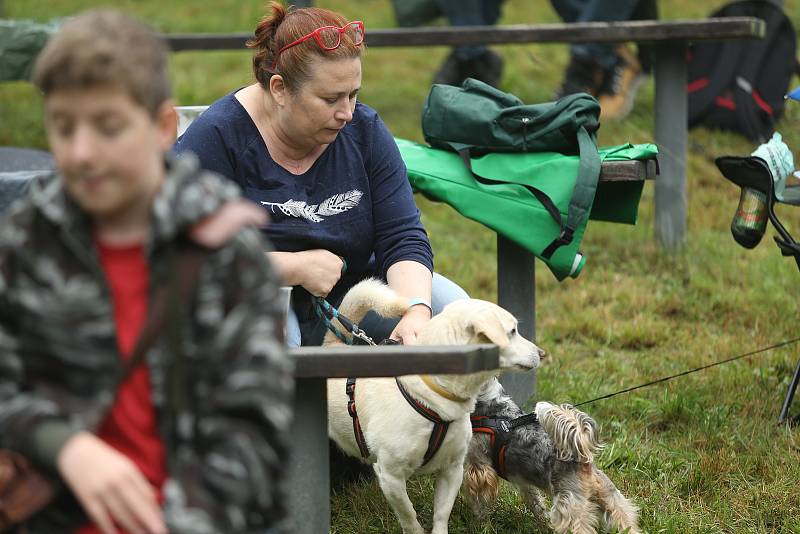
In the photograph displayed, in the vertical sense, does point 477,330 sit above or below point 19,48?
above

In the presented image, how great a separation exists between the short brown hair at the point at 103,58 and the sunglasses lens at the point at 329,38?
1.79 m

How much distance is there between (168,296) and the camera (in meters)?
1.57

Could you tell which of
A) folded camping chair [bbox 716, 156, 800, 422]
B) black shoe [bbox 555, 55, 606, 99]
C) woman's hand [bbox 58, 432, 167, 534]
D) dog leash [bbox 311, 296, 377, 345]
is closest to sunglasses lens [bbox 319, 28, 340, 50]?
dog leash [bbox 311, 296, 377, 345]

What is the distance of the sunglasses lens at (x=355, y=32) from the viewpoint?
3.39 m

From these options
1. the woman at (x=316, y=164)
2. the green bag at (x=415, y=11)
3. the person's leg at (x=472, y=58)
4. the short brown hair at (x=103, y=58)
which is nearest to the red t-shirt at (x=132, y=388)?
the short brown hair at (x=103, y=58)

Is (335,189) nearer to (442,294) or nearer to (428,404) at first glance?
(442,294)

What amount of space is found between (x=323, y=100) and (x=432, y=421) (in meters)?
1.03

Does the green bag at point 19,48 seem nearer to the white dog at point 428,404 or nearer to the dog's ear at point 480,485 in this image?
the white dog at point 428,404

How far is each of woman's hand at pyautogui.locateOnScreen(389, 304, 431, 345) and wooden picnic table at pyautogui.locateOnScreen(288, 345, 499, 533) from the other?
640 mm

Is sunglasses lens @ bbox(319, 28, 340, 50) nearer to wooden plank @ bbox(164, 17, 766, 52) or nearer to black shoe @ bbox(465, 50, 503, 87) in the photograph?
wooden plank @ bbox(164, 17, 766, 52)

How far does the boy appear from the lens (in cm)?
155

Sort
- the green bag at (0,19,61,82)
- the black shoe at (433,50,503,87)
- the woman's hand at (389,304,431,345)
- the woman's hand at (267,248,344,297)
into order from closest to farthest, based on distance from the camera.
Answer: the woman's hand at (389,304,431,345), the woman's hand at (267,248,344,297), the green bag at (0,19,61,82), the black shoe at (433,50,503,87)

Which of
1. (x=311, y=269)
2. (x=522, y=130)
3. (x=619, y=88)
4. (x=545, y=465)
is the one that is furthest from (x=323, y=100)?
(x=619, y=88)

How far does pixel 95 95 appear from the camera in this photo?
1.54 meters
